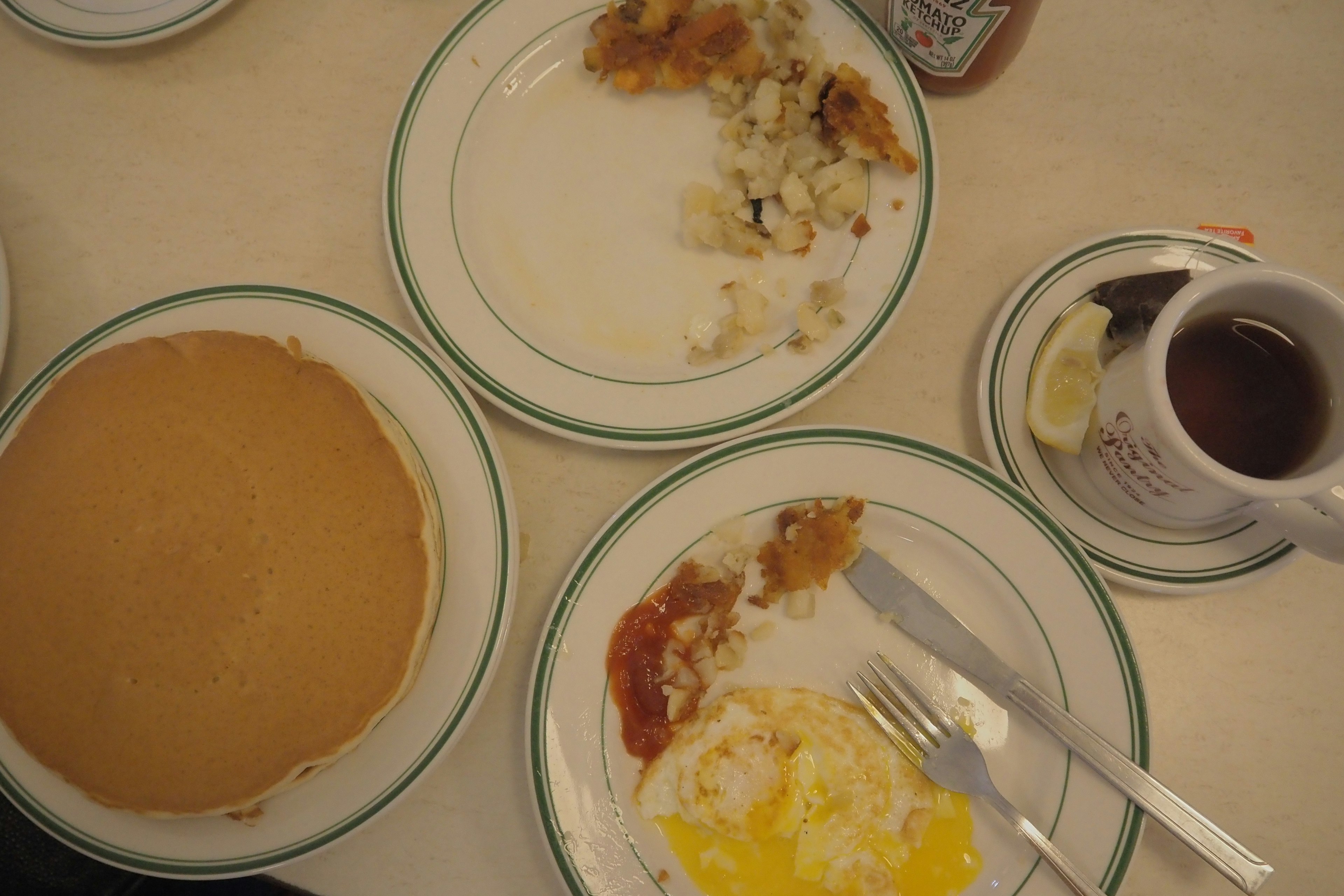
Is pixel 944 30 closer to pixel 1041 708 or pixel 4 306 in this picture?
pixel 1041 708

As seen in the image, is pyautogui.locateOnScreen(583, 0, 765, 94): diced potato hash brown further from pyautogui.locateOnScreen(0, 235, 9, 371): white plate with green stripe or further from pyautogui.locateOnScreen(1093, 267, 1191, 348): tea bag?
pyautogui.locateOnScreen(0, 235, 9, 371): white plate with green stripe

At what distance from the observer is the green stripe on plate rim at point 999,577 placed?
1.12 metres

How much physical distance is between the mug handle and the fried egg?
1.88 feet

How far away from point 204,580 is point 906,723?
104 centimetres

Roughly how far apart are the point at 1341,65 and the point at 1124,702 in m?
1.23

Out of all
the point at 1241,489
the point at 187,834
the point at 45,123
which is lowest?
the point at 1241,489

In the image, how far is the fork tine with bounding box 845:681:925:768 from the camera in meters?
1.17

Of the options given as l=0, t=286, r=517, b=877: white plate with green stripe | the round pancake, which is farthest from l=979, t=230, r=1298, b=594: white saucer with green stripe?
the round pancake

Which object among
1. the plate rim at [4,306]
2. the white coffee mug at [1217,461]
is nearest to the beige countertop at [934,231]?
the plate rim at [4,306]

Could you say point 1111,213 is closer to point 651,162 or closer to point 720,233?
point 720,233

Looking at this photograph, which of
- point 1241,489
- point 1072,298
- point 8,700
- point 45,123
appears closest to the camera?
point 1241,489

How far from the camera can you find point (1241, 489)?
35.9 inches

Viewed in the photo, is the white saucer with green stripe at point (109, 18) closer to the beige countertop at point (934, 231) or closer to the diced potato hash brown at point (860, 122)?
the beige countertop at point (934, 231)

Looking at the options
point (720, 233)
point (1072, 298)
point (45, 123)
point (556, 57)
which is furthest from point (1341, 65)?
point (45, 123)
